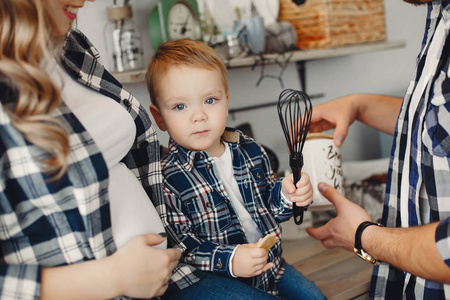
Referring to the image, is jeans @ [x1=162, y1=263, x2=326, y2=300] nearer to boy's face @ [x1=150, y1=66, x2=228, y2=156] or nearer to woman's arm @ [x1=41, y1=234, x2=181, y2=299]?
woman's arm @ [x1=41, y1=234, x2=181, y2=299]

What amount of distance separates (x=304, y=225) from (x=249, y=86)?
69cm

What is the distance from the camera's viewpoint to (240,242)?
119 centimetres

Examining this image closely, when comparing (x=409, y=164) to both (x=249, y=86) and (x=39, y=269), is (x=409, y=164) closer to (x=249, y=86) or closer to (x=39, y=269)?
(x=39, y=269)

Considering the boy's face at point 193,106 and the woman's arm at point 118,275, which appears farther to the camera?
the boy's face at point 193,106

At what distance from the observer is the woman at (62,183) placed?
78 centimetres

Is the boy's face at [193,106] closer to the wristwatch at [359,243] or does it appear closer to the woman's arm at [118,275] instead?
the woman's arm at [118,275]

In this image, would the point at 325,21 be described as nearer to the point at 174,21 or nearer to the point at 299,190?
the point at 174,21

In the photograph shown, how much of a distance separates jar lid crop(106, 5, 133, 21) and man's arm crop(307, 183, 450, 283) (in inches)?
33.7

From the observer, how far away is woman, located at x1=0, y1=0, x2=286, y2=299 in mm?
775

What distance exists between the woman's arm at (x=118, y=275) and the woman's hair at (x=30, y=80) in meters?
0.18

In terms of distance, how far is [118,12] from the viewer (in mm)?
1550

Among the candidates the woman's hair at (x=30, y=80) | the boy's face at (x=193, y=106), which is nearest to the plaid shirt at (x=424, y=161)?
the boy's face at (x=193, y=106)

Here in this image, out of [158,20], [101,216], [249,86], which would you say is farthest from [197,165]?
[249,86]

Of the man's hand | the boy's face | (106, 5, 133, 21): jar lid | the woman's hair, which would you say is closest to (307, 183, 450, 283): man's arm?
the man's hand
